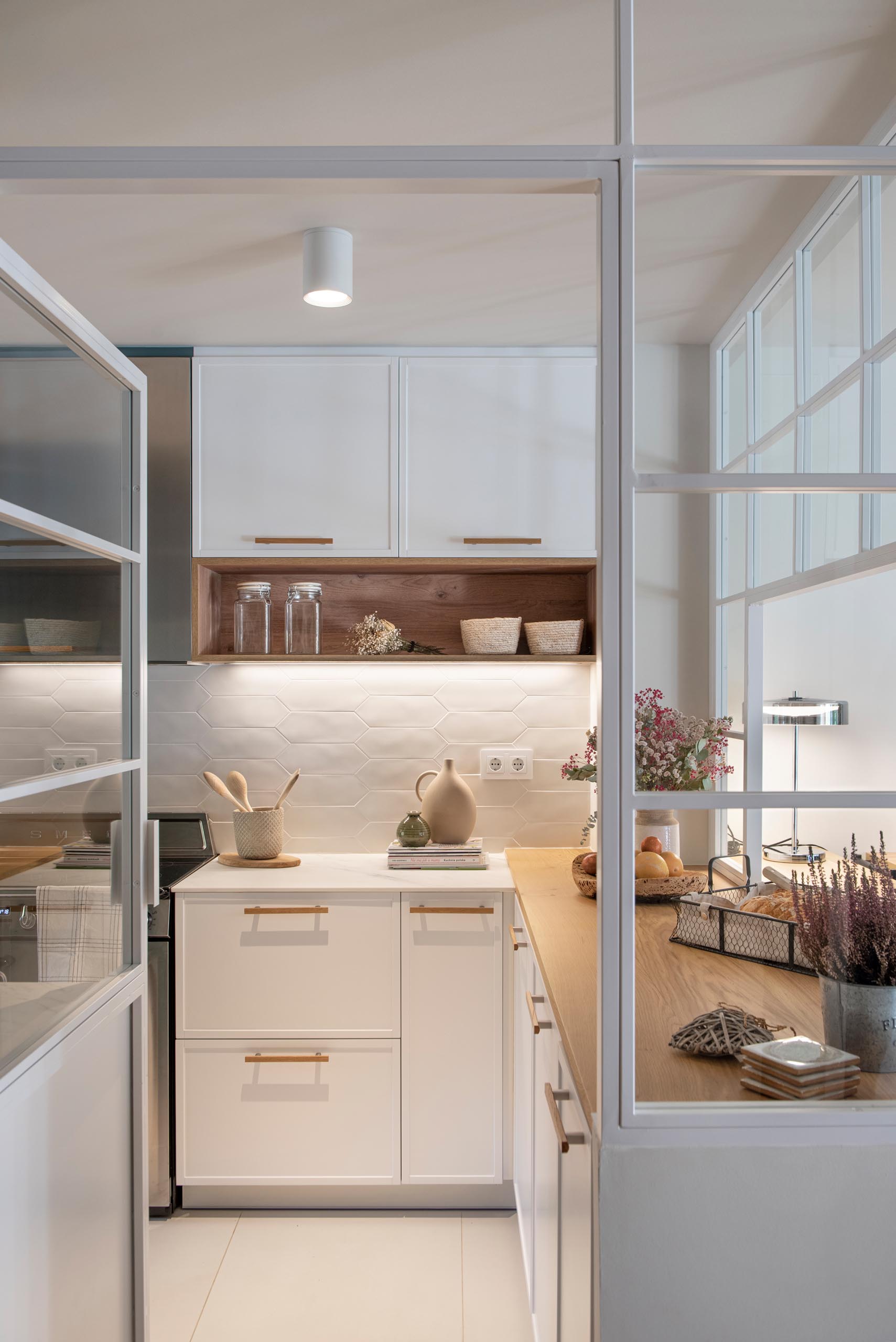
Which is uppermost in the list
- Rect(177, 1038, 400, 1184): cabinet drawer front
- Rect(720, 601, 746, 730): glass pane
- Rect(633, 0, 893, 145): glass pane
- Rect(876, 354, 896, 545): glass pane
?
Rect(633, 0, 893, 145): glass pane

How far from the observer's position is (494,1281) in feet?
8.14

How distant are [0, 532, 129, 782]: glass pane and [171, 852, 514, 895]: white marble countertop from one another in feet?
3.43

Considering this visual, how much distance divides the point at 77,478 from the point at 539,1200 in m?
1.70

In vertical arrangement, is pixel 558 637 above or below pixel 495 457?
below

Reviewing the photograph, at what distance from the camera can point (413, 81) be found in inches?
67.9

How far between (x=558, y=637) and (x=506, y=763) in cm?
48

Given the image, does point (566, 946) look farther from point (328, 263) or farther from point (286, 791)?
point (328, 263)

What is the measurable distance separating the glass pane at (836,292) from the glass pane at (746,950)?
1.94 feet

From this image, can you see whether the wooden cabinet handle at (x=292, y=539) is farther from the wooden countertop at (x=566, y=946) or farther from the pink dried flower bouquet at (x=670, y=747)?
the pink dried flower bouquet at (x=670, y=747)

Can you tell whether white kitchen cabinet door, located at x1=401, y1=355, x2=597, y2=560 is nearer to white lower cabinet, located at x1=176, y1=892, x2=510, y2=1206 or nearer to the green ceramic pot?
the green ceramic pot

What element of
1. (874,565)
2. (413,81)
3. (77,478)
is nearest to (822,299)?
(874,565)

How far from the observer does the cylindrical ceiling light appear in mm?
2256

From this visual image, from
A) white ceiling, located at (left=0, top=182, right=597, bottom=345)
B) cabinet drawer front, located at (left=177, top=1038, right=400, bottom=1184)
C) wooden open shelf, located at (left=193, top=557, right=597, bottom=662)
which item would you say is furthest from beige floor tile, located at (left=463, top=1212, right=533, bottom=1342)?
white ceiling, located at (left=0, top=182, right=597, bottom=345)

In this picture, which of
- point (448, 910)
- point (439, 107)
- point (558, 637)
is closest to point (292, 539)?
point (558, 637)
